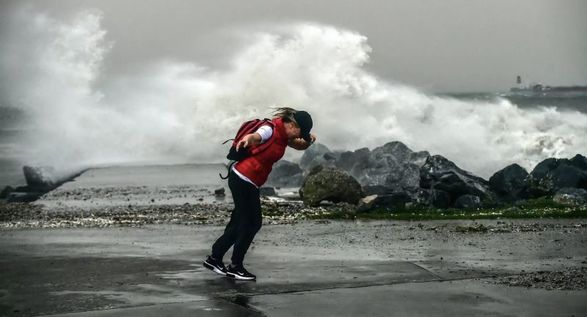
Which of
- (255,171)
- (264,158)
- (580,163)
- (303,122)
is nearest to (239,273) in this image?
(255,171)

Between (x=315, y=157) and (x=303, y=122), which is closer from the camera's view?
(x=303, y=122)

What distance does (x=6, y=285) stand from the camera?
285 inches

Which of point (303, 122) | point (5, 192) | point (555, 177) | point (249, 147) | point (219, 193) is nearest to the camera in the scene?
point (249, 147)

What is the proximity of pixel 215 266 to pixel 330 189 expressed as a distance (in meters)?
7.91

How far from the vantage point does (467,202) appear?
48.1 feet

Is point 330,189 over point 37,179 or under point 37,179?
under

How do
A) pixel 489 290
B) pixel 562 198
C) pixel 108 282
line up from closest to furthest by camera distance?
pixel 489 290 → pixel 108 282 → pixel 562 198

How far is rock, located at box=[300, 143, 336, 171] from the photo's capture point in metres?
25.6

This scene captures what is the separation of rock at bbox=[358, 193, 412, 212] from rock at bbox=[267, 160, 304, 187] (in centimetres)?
839

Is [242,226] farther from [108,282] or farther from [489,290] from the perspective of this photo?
[489,290]

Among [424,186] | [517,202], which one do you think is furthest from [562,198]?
[424,186]

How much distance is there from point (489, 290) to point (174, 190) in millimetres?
13062

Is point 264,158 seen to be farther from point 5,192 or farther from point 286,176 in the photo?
point 286,176

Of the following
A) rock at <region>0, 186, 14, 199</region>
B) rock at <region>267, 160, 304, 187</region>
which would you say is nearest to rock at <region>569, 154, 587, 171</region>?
rock at <region>267, 160, 304, 187</region>
